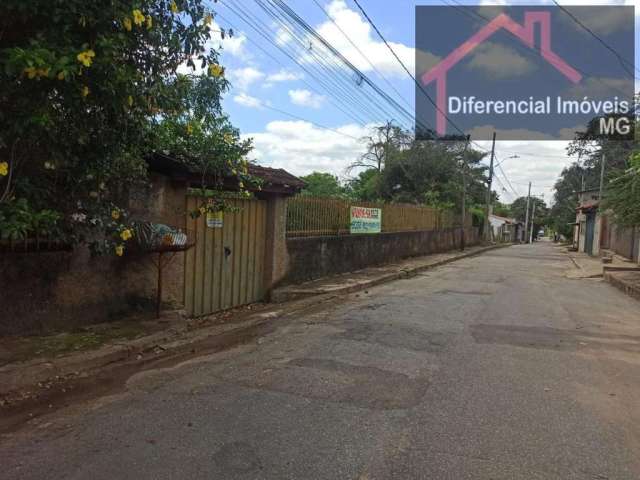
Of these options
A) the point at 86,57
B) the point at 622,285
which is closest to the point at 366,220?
the point at 622,285

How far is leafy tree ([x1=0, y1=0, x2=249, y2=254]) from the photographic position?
3.62 meters

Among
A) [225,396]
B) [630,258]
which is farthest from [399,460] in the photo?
[630,258]

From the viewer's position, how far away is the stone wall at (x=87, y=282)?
5.64 meters

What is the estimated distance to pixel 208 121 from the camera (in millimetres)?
7527

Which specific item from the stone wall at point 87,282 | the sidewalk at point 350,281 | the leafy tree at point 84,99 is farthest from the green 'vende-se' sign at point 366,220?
the leafy tree at point 84,99

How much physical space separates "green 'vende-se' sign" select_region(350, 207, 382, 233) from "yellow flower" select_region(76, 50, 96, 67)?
11.4 m

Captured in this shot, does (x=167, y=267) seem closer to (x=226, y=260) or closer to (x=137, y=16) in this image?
(x=226, y=260)

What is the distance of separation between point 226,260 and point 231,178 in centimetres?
162

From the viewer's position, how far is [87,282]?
253 inches

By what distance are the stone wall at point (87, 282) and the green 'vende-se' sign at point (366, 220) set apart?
776cm

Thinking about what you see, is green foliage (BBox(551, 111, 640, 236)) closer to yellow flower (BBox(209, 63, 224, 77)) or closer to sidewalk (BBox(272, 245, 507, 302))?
sidewalk (BBox(272, 245, 507, 302))

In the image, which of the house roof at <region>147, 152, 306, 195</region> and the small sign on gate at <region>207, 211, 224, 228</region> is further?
the small sign on gate at <region>207, 211, 224, 228</region>

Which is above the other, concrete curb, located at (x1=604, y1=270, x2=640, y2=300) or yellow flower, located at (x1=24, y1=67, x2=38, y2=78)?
yellow flower, located at (x1=24, y1=67, x2=38, y2=78)

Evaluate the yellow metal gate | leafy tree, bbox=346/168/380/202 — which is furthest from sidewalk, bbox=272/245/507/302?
leafy tree, bbox=346/168/380/202
